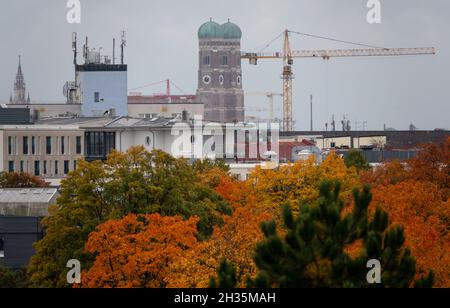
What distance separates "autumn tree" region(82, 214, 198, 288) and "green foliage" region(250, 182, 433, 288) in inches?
516

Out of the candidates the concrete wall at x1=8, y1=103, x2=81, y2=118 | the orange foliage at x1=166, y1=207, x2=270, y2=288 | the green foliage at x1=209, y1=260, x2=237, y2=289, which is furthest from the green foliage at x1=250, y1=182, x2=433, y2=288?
the concrete wall at x1=8, y1=103, x2=81, y2=118

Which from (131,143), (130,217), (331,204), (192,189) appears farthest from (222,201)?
(131,143)

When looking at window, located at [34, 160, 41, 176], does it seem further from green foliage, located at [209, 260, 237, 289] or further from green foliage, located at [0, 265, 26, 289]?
green foliage, located at [209, 260, 237, 289]

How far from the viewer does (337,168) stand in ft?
314

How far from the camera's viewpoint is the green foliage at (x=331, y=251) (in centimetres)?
4822

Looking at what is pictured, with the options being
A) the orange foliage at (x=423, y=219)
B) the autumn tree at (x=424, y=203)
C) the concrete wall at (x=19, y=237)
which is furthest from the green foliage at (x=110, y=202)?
the autumn tree at (x=424, y=203)

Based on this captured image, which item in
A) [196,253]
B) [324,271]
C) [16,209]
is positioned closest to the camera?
[324,271]

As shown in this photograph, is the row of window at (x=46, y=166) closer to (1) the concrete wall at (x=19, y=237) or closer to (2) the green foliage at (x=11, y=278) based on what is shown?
(1) the concrete wall at (x=19, y=237)

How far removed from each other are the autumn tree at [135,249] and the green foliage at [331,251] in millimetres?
13112

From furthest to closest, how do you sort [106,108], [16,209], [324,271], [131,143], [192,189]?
[106,108]
[131,143]
[16,209]
[192,189]
[324,271]

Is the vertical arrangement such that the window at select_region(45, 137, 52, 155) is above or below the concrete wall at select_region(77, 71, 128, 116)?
→ below

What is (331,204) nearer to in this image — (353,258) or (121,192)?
(353,258)

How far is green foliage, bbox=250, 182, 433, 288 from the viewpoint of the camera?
48219 millimetres

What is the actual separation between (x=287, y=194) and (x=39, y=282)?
2596 cm
